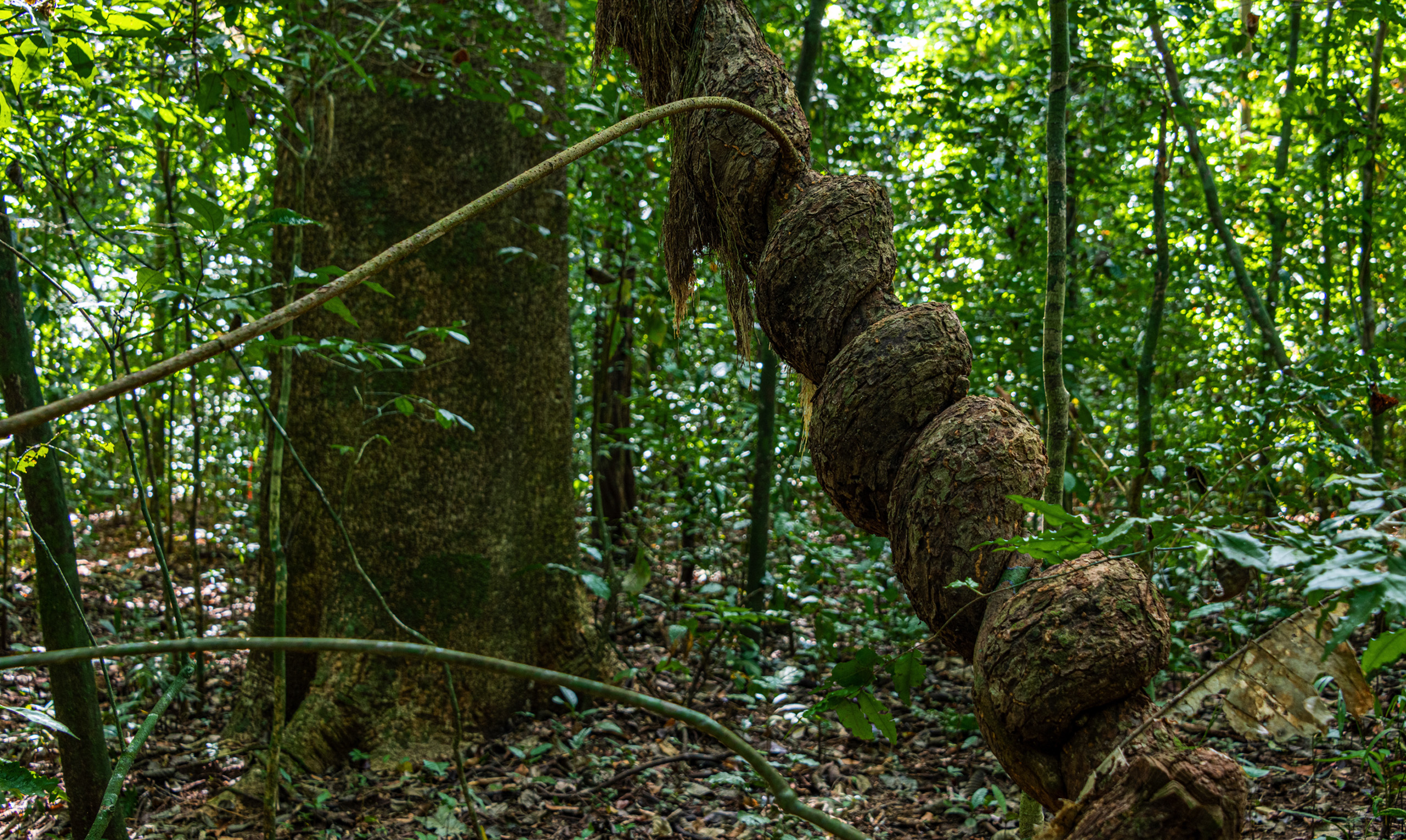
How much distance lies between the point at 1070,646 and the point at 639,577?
2348 mm

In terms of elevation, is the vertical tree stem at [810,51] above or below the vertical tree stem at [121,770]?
above

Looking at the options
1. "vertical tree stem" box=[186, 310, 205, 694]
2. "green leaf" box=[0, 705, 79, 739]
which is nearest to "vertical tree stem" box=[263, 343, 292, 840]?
"green leaf" box=[0, 705, 79, 739]

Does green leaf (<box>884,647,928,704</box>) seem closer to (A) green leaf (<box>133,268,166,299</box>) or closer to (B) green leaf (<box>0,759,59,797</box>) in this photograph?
(B) green leaf (<box>0,759,59,797</box>)

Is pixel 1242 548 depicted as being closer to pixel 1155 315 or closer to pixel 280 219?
pixel 280 219

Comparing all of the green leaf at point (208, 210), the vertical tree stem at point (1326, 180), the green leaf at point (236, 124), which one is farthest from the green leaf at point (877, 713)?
the vertical tree stem at point (1326, 180)

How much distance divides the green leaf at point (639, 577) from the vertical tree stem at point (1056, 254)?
1846mm

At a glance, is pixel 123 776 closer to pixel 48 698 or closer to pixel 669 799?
pixel 669 799

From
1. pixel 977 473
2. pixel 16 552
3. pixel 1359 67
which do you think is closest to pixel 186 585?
pixel 16 552

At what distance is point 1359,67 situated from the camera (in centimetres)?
385

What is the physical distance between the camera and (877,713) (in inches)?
53.1

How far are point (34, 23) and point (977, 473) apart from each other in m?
1.77

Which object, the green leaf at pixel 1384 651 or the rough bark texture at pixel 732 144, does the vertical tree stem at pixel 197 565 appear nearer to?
the rough bark texture at pixel 732 144

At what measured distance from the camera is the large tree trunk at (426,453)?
9.05 feet

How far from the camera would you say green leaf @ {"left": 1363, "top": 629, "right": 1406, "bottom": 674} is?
27.7 inches
